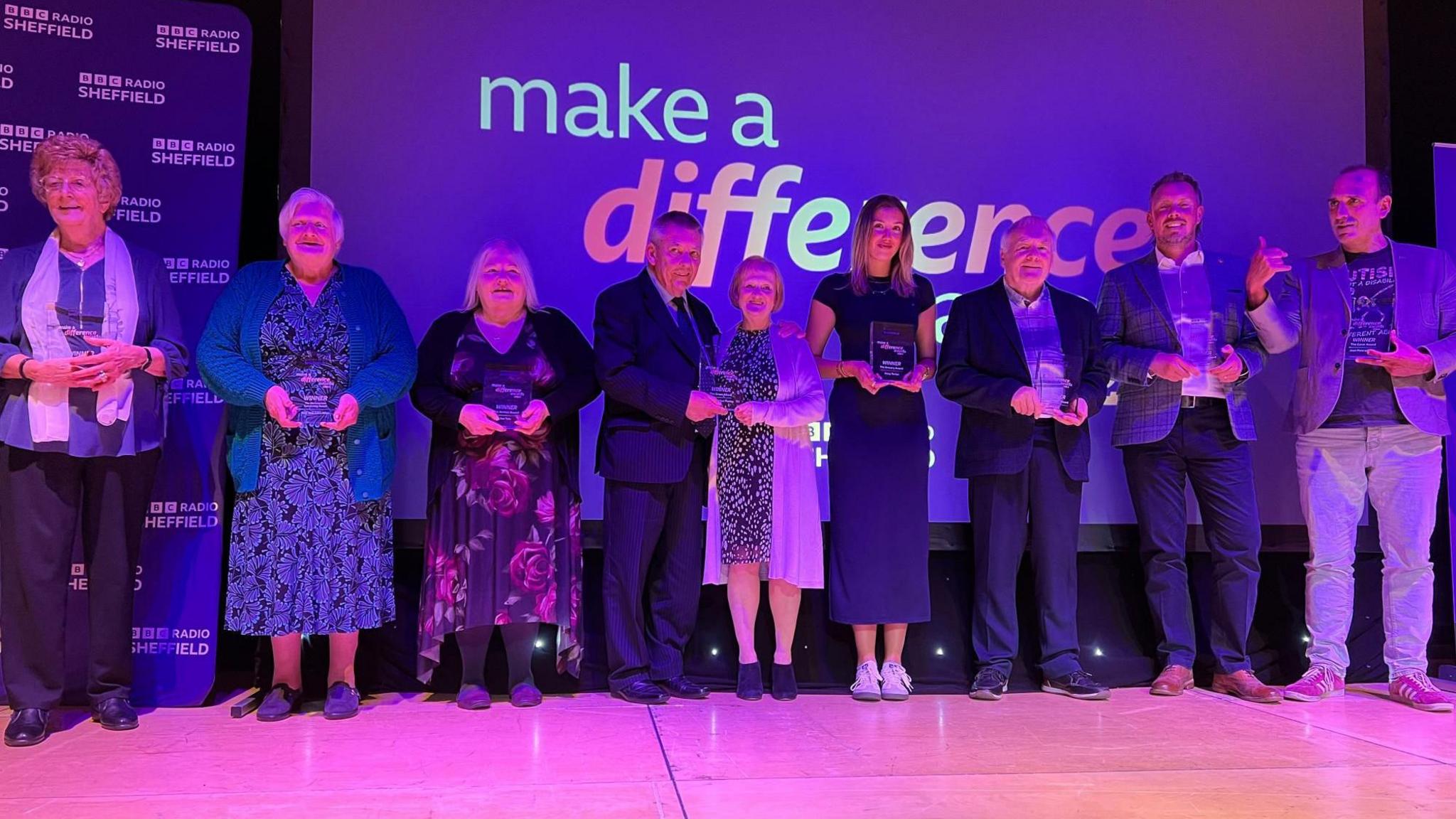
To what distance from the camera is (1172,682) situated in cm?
384

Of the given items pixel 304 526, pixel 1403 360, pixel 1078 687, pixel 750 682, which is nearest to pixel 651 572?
pixel 750 682

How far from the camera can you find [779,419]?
3568 mm

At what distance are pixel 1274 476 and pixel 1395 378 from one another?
0.77m

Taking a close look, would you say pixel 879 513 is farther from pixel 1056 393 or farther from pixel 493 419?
pixel 493 419

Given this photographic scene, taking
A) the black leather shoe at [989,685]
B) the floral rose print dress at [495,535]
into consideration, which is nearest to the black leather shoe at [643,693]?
the floral rose print dress at [495,535]

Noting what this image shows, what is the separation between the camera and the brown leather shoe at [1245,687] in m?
3.74

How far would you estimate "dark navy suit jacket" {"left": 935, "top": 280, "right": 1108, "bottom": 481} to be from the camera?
3.75 meters

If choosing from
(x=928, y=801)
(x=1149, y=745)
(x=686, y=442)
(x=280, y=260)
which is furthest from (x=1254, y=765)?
(x=280, y=260)

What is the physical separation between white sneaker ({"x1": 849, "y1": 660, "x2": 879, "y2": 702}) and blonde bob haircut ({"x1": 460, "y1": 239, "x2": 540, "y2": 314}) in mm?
1729

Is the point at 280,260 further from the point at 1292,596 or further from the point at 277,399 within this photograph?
the point at 1292,596

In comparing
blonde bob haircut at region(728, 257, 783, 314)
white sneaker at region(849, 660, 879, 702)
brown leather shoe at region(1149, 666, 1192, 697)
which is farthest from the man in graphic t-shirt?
blonde bob haircut at region(728, 257, 783, 314)

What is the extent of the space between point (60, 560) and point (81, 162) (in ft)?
Answer: 4.04

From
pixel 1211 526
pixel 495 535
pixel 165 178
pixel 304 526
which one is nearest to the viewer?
pixel 304 526

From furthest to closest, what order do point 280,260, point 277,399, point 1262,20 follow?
1. point 1262,20
2. point 280,260
3. point 277,399
